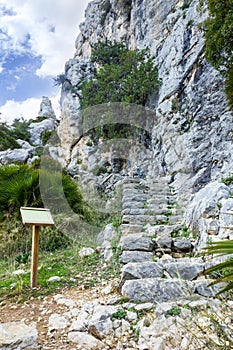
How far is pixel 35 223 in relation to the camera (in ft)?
10.9

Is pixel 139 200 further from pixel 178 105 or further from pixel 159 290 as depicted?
pixel 159 290

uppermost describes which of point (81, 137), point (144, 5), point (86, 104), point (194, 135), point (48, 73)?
point (144, 5)

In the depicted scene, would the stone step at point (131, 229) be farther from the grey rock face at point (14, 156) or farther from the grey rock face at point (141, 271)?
the grey rock face at point (14, 156)

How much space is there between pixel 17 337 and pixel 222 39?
6.24m

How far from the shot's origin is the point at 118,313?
224cm

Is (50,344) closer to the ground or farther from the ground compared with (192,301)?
closer to the ground

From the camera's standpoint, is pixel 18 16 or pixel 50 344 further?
pixel 18 16

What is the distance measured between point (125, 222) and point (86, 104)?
8.02 meters

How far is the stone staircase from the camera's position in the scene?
2.43 meters

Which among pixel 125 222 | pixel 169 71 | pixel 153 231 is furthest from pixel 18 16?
pixel 153 231

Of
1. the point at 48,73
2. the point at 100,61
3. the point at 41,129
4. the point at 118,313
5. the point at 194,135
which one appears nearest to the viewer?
the point at 118,313

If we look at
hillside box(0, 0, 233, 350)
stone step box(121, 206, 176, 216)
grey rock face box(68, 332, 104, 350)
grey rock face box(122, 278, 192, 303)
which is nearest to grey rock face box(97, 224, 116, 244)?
hillside box(0, 0, 233, 350)

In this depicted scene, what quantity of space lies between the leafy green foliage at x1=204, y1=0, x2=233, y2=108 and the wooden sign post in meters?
4.46

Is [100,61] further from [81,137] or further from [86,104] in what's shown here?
[81,137]
